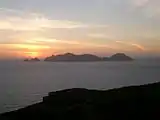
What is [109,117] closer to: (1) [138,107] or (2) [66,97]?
(1) [138,107]

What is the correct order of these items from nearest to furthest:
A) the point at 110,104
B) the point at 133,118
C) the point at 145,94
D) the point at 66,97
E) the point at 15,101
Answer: the point at 133,118
the point at 110,104
the point at 145,94
the point at 66,97
the point at 15,101

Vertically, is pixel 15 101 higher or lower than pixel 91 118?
lower

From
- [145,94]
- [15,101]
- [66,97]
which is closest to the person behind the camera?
[145,94]

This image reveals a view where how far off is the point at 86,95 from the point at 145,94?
25.4 ft

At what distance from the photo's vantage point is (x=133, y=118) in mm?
16844

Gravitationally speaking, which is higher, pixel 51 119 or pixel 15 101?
pixel 51 119

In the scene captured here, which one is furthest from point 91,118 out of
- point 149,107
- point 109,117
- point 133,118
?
point 149,107

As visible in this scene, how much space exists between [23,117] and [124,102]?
26.4 ft

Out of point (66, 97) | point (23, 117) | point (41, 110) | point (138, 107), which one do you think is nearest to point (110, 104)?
point (138, 107)

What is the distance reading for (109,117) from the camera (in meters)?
17.7

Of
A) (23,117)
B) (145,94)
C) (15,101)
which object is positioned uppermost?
(145,94)

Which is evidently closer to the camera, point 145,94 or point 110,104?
point 110,104

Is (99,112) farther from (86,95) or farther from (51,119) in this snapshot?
(86,95)

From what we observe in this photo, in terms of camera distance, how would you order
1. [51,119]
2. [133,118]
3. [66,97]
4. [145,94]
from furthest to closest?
[66,97]
[145,94]
[51,119]
[133,118]
